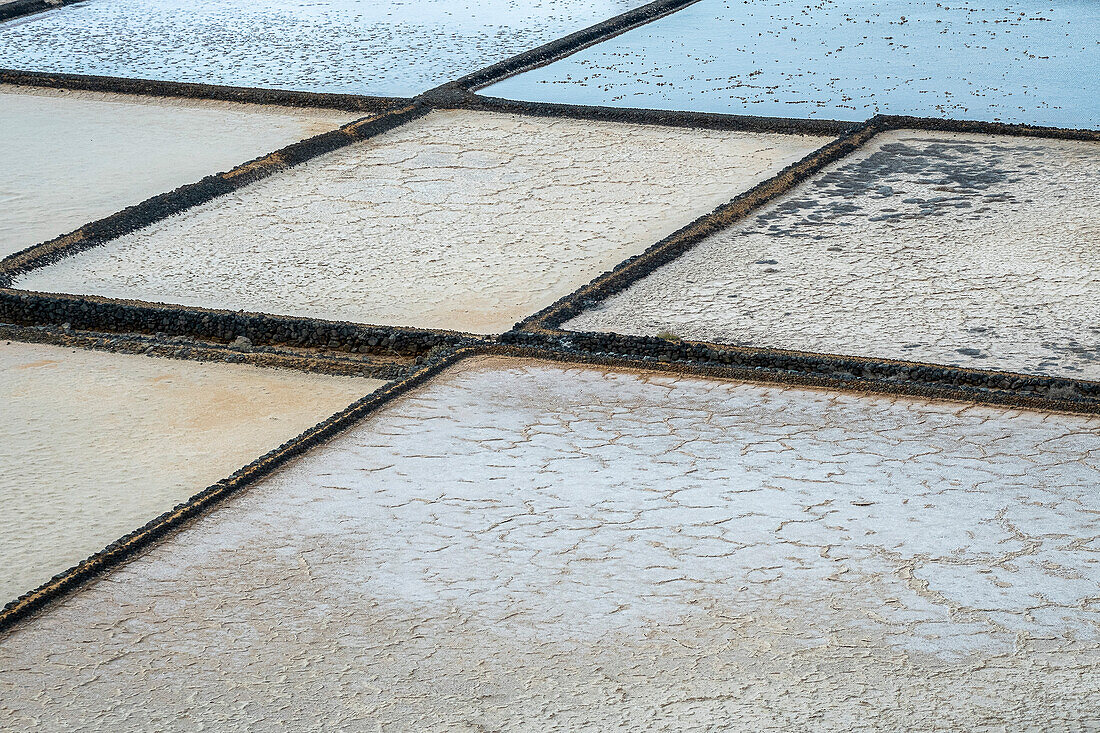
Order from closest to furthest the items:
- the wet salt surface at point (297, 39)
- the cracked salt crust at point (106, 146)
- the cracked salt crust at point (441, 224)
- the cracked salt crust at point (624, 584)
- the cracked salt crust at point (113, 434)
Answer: the cracked salt crust at point (624, 584), the cracked salt crust at point (113, 434), the cracked salt crust at point (441, 224), the cracked salt crust at point (106, 146), the wet salt surface at point (297, 39)

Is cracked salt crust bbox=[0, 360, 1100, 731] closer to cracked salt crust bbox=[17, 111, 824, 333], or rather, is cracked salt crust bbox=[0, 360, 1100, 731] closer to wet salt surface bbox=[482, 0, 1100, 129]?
cracked salt crust bbox=[17, 111, 824, 333]

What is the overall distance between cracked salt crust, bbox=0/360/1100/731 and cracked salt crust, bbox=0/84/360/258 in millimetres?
1917

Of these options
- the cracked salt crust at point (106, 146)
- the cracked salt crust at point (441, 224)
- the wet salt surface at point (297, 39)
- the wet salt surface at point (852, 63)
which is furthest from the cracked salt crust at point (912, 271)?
the wet salt surface at point (297, 39)

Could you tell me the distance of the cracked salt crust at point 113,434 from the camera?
232 centimetres

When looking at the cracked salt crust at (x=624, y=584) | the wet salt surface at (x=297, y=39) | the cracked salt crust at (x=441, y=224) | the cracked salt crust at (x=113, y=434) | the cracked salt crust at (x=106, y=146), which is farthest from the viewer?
the wet salt surface at (x=297, y=39)

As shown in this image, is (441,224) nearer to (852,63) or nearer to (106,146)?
(106,146)

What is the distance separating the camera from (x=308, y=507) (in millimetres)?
2348

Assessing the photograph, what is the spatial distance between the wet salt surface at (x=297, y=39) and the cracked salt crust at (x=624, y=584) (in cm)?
326

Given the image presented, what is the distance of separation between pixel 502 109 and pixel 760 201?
1502 mm

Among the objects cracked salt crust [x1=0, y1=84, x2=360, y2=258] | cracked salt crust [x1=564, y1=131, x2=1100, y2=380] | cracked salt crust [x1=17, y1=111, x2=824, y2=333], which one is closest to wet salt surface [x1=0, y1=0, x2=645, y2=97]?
cracked salt crust [x1=0, y1=84, x2=360, y2=258]

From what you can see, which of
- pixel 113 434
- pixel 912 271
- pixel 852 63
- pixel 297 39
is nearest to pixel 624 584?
pixel 113 434

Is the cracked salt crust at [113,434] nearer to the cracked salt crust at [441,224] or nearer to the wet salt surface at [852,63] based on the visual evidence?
the cracked salt crust at [441,224]

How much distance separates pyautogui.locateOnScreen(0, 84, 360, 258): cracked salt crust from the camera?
416 centimetres

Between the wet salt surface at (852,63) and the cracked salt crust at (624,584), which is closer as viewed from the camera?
the cracked salt crust at (624,584)
